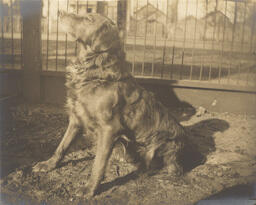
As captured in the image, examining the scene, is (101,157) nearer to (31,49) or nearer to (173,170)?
(173,170)

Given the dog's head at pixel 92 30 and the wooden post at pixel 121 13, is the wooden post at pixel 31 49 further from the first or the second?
the dog's head at pixel 92 30

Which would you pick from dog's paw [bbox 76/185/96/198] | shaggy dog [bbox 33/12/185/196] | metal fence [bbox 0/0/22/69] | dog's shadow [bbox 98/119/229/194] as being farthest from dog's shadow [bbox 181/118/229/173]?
metal fence [bbox 0/0/22/69]

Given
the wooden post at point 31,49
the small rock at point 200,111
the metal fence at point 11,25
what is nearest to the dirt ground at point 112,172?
the small rock at point 200,111

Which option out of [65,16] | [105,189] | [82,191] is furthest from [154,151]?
[65,16]

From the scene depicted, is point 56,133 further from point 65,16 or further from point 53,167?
point 65,16

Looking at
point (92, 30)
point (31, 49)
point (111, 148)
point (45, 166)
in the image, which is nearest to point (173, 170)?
point (111, 148)

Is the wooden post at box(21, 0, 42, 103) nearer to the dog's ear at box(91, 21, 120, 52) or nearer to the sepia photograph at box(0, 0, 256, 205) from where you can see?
the sepia photograph at box(0, 0, 256, 205)

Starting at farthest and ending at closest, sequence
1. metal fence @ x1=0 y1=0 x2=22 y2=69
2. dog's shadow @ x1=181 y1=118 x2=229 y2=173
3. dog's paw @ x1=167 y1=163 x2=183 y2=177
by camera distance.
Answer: metal fence @ x1=0 y1=0 x2=22 y2=69 < dog's shadow @ x1=181 y1=118 x2=229 y2=173 < dog's paw @ x1=167 y1=163 x2=183 y2=177
